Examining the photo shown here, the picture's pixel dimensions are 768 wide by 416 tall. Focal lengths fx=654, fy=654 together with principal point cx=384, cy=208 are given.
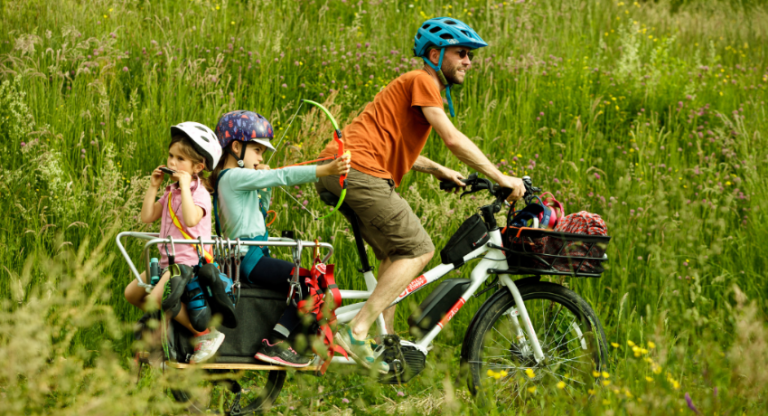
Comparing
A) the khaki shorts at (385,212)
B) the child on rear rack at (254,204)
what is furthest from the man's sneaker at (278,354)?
the khaki shorts at (385,212)

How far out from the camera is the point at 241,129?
3.47 m

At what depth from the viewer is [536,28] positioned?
8.05 metres

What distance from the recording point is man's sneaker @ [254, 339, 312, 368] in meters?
3.28

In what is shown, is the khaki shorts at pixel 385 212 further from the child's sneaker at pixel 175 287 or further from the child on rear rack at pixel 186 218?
the child's sneaker at pixel 175 287

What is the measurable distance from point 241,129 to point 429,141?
2.92 m

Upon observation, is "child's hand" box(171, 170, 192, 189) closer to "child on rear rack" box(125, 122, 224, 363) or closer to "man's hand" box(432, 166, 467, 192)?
"child on rear rack" box(125, 122, 224, 363)

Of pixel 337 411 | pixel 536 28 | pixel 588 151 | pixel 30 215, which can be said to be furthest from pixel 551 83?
pixel 30 215

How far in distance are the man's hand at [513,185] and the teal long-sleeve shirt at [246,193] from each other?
111 centimetres

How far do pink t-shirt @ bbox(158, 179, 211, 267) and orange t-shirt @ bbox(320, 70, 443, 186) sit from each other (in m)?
0.78

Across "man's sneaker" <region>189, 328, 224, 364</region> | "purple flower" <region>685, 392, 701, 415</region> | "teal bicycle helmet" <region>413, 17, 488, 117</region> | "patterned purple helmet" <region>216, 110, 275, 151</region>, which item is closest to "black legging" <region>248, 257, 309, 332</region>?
"man's sneaker" <region>189, 328, 224, 364</region>

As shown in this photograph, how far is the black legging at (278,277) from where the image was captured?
334 centimetres

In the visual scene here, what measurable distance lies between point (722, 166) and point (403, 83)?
13.9 feet

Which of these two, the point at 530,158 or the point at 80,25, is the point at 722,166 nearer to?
the point at 530,158

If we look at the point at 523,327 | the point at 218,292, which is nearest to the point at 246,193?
the point at 218,292
